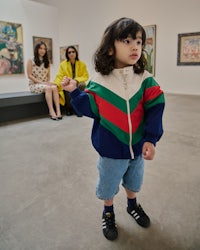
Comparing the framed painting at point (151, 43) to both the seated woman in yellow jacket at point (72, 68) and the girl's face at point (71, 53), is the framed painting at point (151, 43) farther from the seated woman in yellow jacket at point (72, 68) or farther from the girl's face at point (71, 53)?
the girl's face at point (71, 53)

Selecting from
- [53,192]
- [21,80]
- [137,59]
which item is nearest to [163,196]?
[53,192]

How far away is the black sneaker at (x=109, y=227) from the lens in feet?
4.04

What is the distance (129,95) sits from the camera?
1065 mm

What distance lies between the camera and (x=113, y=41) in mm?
1043

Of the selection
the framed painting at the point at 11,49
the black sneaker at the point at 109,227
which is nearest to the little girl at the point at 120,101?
the black sneaker at the point at 109,227

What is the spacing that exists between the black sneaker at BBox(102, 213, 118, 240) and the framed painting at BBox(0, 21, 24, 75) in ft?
15.8

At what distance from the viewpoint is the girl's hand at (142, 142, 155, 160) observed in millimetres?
1066

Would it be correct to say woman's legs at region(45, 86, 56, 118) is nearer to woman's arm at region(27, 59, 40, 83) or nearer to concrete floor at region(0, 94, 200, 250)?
woman's arm at region(27, 59, 40, 83)

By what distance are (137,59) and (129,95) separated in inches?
6.4

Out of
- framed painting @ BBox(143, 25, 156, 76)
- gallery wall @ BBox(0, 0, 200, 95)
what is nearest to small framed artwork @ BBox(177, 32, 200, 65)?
gallery wall @ BBox(0, 0, 200, 95)

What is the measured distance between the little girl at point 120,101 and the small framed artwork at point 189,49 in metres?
6.28

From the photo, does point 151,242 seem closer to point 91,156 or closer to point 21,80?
point 91,156

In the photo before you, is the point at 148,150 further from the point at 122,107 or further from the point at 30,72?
the point at 30,72

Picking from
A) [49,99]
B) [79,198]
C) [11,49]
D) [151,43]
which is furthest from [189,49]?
[79,198]
